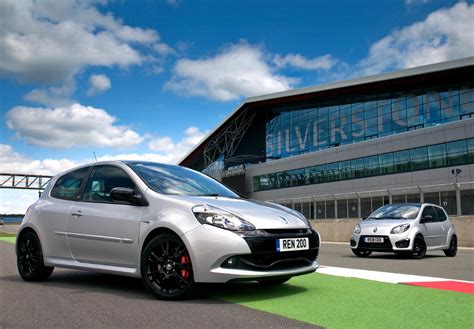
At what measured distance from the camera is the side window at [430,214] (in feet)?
40.8

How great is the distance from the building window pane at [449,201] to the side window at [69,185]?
74.7 feet

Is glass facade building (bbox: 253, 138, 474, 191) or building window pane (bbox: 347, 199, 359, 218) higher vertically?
glass facade building (bbox: 253, 138, 474, 191)

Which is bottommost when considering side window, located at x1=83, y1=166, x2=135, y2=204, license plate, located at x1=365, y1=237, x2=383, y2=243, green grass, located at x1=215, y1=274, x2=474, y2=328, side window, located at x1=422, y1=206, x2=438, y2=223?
green grass, located at x1=215, y1=274, x2=474, y2=328

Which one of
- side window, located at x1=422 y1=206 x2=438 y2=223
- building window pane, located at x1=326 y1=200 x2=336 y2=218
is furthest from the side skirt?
building window pane, located at x1=326 y1=200 x2=336 y2=218

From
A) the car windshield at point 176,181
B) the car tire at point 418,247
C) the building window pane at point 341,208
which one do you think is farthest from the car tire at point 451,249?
the building window pane at point 341,208

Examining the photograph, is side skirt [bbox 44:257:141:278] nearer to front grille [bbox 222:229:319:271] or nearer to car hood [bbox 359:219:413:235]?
front grille [bbox 222:229:319:271]

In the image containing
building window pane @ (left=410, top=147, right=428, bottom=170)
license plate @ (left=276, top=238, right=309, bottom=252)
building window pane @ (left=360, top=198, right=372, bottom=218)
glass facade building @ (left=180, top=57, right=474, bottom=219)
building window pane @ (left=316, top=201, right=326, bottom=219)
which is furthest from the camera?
building window pane @ (left=410, top=147, right=428, bottom=170)

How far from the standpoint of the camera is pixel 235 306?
466 centimetres

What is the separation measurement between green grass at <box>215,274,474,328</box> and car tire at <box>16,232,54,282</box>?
2.54 m

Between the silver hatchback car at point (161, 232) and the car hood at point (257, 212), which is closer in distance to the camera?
the silver hatchback car at point (161, 232)

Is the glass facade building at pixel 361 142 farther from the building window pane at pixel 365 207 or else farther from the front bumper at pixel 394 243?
the front bumper at pixel 394 243

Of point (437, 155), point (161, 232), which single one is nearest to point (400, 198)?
point (437, 155)

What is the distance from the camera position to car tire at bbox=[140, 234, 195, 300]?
4.85 metres

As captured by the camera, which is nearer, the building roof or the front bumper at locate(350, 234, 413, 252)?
the front bumper at locate(350, 234, 413, 252)
